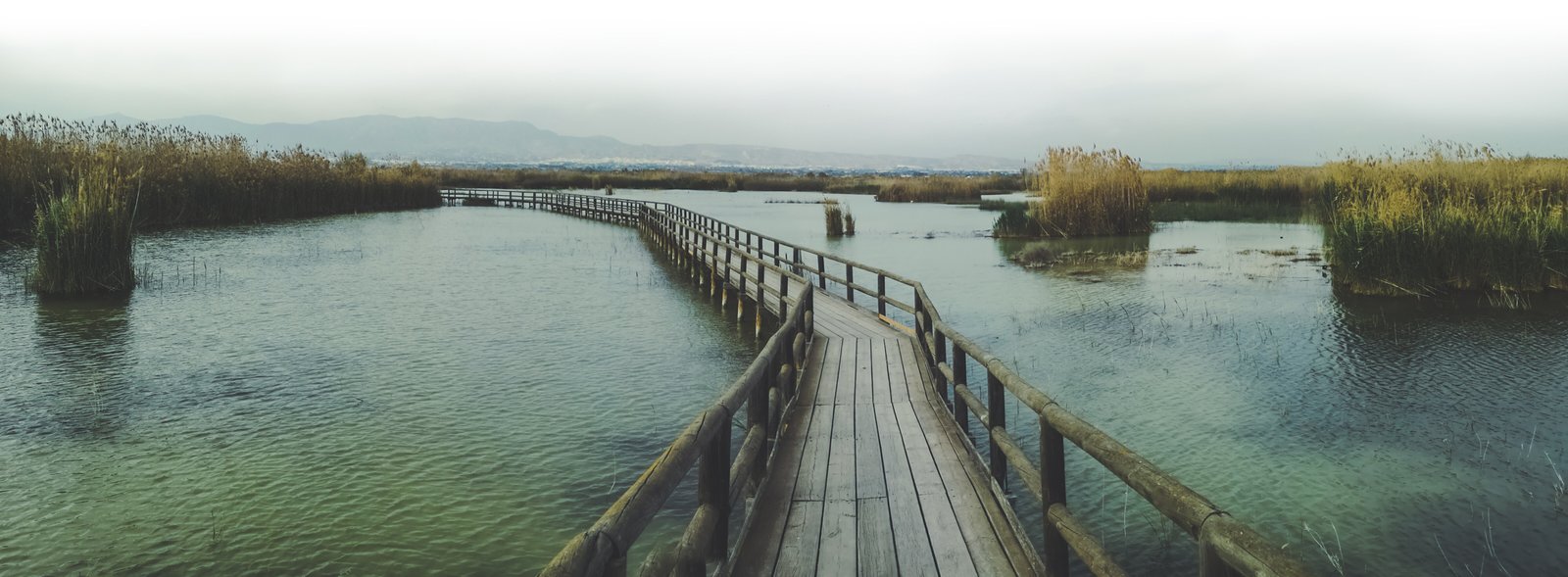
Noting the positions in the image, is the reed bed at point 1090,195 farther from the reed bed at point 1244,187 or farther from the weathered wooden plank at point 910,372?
the weathered wooden plank at point 910,372

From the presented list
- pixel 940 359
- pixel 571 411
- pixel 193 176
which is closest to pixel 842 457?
pixel 940 359

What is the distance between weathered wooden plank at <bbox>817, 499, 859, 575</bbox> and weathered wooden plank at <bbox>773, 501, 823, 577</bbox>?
0.03 m

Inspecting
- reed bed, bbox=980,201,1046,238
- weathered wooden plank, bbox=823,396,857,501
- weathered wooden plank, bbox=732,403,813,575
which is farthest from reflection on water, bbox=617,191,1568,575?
reed bed, bbox=980,201,1046,238

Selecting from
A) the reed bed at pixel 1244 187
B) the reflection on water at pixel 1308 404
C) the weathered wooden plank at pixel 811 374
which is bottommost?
the reflection on water at pixel 1308 404

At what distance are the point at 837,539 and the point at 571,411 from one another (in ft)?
18.8

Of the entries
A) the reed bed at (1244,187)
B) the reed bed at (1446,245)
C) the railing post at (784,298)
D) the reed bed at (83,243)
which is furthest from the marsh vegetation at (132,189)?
the reed bed at (1244,187)

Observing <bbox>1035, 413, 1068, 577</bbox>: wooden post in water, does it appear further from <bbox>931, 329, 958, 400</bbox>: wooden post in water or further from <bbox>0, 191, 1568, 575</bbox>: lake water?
<bbox>931, 329, 958, 400</bbox>: wooden post in water

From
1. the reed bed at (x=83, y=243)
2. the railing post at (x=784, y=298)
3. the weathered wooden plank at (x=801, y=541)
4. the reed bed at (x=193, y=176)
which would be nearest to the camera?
the weathered wooden plank at (x=801, y=541)

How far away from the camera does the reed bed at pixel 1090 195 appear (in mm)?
29750

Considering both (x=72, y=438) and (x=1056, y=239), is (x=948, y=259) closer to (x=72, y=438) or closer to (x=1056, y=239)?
(x=1056, y=239)

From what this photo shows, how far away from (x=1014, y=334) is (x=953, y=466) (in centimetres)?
868

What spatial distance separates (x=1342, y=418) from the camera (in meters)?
9.45

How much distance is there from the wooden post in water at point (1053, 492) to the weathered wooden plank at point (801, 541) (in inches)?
41.6

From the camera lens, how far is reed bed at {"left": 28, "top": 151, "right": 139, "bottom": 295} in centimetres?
1630
